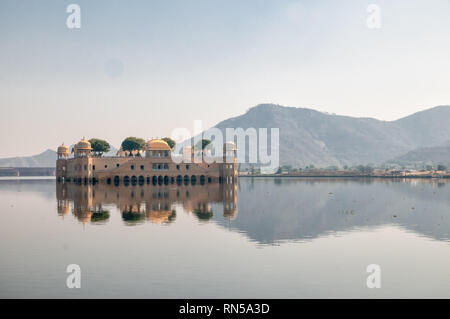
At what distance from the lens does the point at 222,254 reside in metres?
26.7

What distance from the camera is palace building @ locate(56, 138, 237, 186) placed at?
4892 inches

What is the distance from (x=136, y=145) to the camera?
15225cm

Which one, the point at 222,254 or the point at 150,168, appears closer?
the point at 222,254

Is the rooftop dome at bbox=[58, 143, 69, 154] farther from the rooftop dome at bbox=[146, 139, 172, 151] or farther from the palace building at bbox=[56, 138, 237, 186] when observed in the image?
the rooftop dome at bbox=[146, 139, 172, 151]

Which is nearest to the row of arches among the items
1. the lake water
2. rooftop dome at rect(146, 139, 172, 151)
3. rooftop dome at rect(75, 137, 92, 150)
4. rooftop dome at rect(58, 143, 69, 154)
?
rooftop dome at rect(146, 139, 172, 151)

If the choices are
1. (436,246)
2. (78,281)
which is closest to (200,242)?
(78,281)

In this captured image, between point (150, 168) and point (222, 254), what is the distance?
337 feet

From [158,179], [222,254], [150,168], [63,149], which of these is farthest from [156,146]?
[222,254]

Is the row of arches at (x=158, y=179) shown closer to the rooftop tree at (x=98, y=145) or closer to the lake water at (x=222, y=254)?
the rooftop tree at (x=98, y=145)

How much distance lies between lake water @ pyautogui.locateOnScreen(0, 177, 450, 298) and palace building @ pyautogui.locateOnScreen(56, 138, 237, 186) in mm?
76265

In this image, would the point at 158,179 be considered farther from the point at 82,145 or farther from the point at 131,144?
the point at 131,144

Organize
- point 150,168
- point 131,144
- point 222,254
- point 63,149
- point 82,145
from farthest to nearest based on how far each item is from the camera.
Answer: point 131,144
point 63,149
point 150,168
point 82,145
point 222,254
